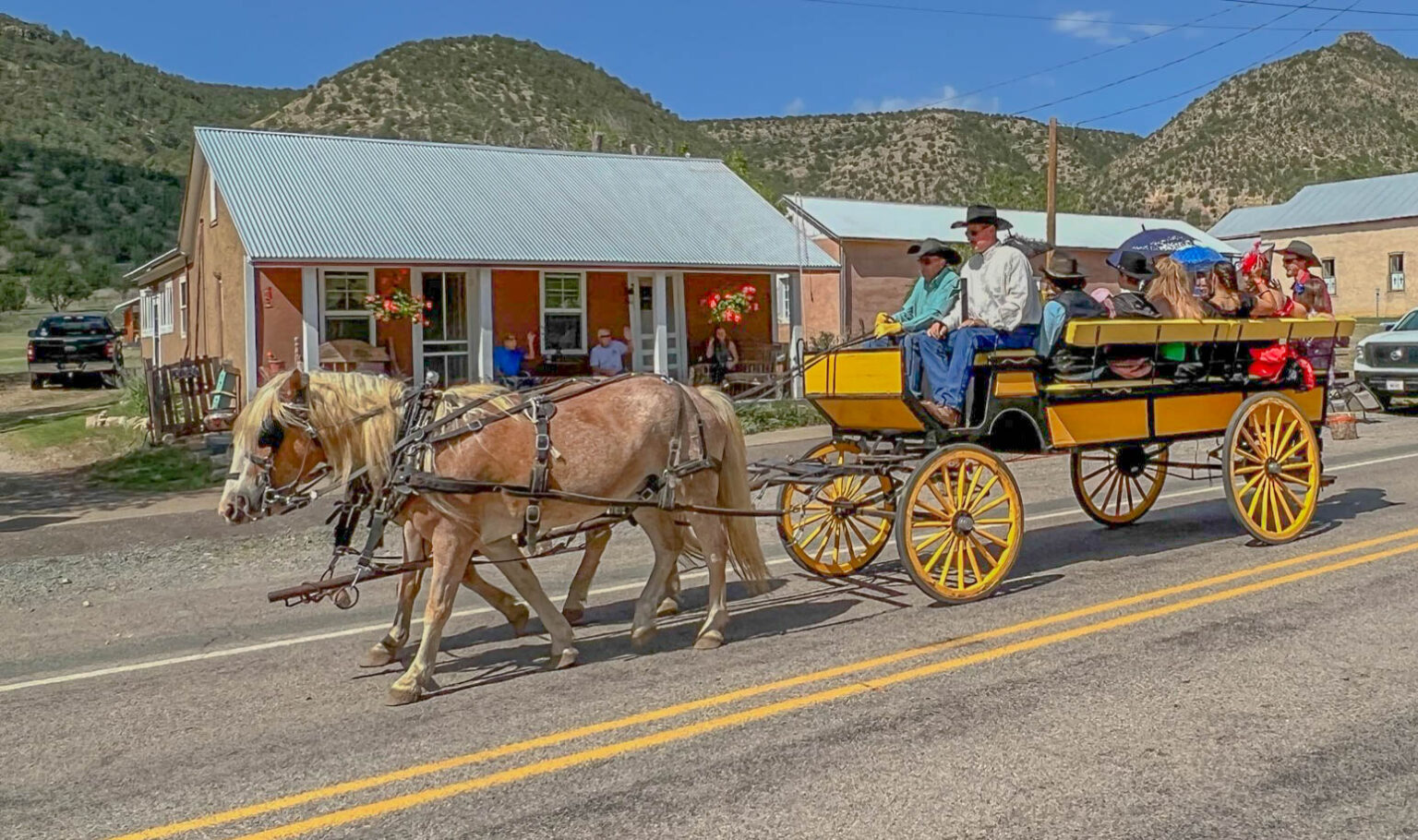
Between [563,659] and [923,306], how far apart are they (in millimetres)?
3722

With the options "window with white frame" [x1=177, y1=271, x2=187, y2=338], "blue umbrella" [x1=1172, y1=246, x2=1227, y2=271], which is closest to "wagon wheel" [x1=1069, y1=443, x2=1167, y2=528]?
"blue umbrella" [x1=1172, y1=246, x2=1227, y2=271]

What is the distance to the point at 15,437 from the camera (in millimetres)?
20203

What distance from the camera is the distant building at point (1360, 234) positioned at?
48.6 meters

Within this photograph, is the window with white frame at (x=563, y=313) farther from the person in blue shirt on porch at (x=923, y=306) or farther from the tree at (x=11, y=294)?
the tree at (x=11, y=294)

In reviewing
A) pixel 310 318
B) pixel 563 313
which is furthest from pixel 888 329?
pixel 563 313

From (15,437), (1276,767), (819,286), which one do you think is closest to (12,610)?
(1276,767)

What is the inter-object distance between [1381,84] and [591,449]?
92.8 meters

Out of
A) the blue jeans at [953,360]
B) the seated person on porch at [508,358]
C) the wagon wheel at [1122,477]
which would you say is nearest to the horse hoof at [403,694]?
the blue jeans at [953,360]

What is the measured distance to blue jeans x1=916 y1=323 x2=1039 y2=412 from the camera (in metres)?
7.64

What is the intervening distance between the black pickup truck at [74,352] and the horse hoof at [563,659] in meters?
26.7

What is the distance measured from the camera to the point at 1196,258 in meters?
10.7

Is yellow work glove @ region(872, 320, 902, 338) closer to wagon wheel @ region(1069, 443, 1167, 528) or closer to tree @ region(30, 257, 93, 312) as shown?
wagon wheel @ region(1069, 443, 1167, 528)

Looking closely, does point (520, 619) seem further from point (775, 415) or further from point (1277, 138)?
point (1277, 138)

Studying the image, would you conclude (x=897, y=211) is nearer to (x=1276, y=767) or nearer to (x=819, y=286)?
(x=819, y=286)
